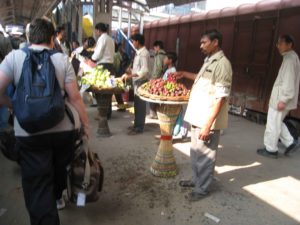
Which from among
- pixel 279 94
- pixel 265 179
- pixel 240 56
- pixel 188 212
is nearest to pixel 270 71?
pixel 240 56

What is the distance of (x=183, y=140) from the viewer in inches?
216

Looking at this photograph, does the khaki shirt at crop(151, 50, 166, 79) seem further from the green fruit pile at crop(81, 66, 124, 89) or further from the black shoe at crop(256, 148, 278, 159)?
the black shoe at crop(256, 148, 278, 159)

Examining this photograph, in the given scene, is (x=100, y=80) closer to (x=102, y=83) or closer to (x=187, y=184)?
(x=102, y=83)

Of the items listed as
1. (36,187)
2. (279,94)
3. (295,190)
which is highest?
(279,94)

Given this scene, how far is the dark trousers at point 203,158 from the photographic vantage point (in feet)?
10.6

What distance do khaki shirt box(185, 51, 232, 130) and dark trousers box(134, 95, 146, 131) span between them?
2444 millimetres

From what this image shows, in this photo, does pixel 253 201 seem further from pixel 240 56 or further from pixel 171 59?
pixel 240 56

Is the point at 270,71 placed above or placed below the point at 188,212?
above

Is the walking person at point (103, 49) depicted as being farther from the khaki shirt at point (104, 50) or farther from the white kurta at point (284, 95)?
the white kurta at point (284, 95)

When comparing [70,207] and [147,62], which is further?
[147,62]

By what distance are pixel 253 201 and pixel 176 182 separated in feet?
2.97

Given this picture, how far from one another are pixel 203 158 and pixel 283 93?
1.97 meters

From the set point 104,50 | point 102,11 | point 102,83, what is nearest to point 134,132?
point 102,83

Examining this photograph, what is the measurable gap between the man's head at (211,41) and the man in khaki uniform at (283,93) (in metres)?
1.82
